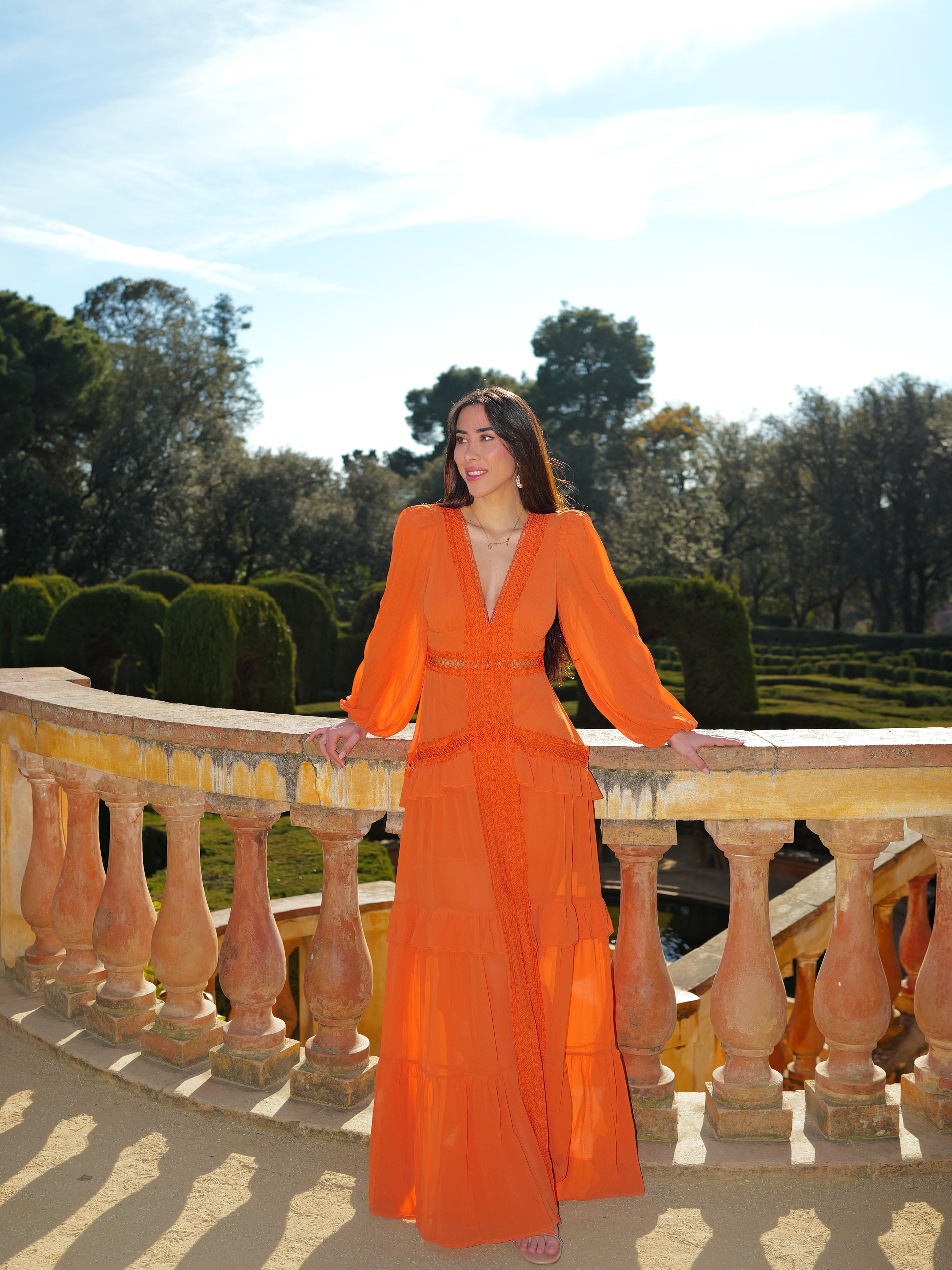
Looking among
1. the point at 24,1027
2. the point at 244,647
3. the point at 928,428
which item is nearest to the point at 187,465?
the point at 244,647

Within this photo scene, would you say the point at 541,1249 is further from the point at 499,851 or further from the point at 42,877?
the point at 42,877

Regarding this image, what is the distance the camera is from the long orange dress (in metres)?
2.20

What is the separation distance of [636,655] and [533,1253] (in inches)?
50.8

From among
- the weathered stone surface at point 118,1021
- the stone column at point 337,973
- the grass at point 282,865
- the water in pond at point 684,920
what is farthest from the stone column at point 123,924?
the water in pond at point 684,920

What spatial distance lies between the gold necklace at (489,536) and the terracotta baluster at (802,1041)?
2556 millimetres

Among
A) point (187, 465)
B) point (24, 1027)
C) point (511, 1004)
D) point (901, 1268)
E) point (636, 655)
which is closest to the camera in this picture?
point (901, 1268)

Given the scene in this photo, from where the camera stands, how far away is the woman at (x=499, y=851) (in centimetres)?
221

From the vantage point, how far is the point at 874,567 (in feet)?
118

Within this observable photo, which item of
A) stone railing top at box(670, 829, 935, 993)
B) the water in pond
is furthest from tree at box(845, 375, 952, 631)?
stone railing top at box(670, 829, 935, 993)

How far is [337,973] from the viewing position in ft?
8.48

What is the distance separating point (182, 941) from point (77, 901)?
20.0 inches

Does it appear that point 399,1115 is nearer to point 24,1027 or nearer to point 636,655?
point 636,655

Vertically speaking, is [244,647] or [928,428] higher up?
[928,428]

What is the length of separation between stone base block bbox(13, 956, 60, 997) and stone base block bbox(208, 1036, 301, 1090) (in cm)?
80
